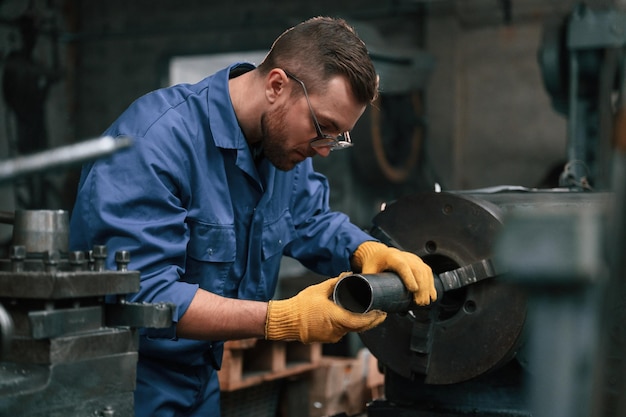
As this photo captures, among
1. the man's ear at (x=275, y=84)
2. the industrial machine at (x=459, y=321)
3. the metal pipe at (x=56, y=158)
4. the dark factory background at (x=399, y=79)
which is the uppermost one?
the dark factory background at (x=399, y=79)

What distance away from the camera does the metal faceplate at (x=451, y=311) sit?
1.47 m

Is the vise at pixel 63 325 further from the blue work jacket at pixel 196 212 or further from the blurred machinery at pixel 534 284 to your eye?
the blurred machinery at pixel 534 284

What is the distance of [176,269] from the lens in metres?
1.37

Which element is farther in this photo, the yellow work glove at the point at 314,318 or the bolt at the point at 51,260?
the yellow work glove at the point at 314,318

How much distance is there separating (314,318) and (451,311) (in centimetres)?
36

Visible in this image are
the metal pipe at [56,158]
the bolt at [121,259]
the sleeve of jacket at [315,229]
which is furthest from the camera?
the sleeve of jacket at [315,229]

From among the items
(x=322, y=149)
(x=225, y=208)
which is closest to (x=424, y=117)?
(x=322, y=149)

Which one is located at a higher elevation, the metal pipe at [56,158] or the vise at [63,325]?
the metal pipe at [56,158]

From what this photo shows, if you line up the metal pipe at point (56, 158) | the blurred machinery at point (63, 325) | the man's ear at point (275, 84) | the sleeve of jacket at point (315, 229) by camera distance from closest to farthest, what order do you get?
the metal pipe at point (56, 158)
the blurred machinery at point (63, 325)
the man's ear at point (275, 84)
the sleeve of jacket at point (315, 229)

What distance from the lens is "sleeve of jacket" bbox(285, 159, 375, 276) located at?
1.78m

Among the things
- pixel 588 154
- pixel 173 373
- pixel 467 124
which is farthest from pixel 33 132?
pixel 173 373

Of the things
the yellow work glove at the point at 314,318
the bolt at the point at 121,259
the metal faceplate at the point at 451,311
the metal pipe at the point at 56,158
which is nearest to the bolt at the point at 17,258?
the bolt at the point at 121,259

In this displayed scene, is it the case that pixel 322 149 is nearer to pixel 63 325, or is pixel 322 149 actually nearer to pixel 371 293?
pixel 371 293

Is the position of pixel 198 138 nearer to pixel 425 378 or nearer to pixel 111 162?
pixel 111 162
